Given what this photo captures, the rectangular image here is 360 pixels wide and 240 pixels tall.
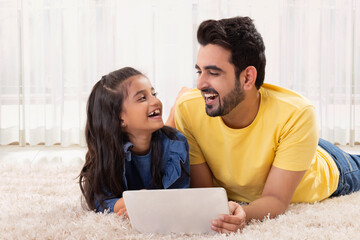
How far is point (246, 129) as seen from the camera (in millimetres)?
1739

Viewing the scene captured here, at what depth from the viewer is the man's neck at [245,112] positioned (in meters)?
1.75

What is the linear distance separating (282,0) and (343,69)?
829mm

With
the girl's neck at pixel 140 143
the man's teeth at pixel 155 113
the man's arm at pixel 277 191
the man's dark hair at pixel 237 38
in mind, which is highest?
the man's dark hair at pixel 237 38

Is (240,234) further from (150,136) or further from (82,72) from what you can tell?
(82,72)

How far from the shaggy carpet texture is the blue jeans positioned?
53mm

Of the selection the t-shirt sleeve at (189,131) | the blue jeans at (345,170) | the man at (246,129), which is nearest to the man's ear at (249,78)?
the man at (246,129)

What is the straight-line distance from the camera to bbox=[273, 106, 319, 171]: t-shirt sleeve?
1.63m

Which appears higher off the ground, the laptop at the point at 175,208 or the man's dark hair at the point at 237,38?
the man's dark hair at the point at 237,38

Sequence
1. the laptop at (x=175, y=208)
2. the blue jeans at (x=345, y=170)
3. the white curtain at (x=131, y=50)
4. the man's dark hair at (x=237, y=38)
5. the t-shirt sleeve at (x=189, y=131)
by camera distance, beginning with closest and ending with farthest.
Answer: the laptop at (x=175, y=208) → the man's dark hair at (x=237, y=38) → the t-shirt sleeve at (x=189, y=131) → the blue jeans at (x=345, y=170) → the white curtain at (x=131, y=50)

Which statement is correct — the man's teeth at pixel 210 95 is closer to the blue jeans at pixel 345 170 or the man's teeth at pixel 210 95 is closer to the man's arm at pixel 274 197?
the man's arm at pixel 274 197

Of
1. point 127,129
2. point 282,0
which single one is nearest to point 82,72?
point 282,0

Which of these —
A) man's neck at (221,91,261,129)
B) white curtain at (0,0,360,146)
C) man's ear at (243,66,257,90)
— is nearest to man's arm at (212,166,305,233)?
man's neck at (221,91,261,129)

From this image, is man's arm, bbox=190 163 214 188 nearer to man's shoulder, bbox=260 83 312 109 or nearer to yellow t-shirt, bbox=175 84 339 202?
yellow t-shirt, bbox=175 84 339 202

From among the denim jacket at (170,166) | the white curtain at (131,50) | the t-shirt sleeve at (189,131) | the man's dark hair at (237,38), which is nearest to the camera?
the man's dark hair at (237,38)
